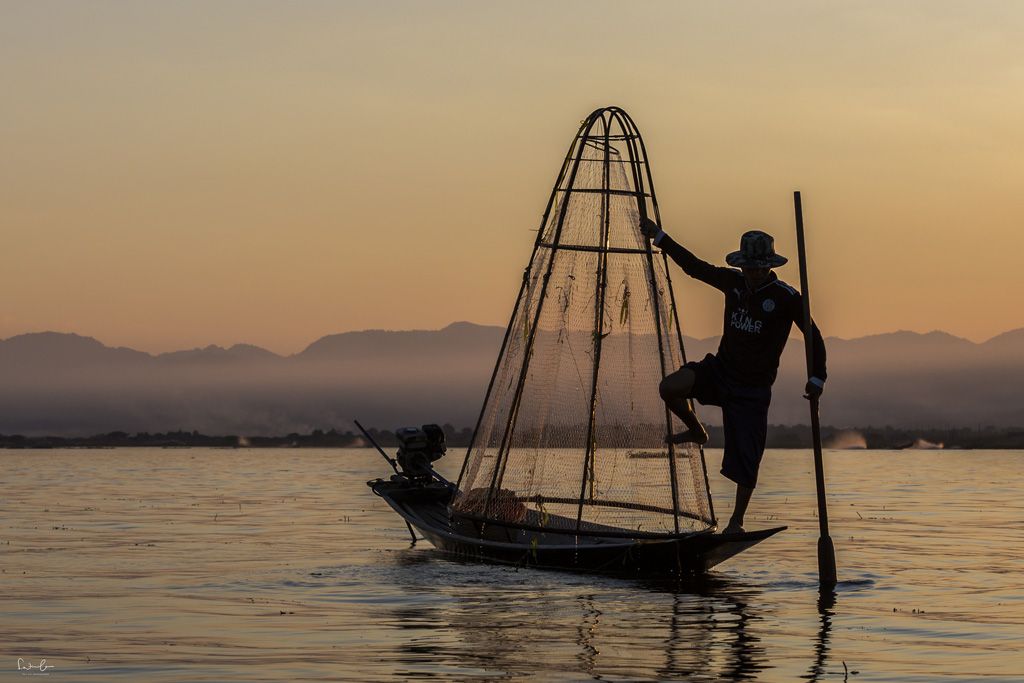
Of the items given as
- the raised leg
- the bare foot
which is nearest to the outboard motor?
the bare foot

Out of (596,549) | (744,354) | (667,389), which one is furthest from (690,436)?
(596,549)

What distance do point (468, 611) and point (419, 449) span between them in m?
9.90

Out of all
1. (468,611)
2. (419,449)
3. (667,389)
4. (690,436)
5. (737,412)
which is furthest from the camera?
(419,449)

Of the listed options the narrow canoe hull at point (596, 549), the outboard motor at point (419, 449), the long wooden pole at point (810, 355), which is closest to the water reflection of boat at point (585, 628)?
the narrow canoe hull at point (596, 549)

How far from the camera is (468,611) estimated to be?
17766 mm

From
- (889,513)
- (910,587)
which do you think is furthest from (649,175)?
(889,513)

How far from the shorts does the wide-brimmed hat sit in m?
1.29

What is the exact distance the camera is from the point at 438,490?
27500 mm

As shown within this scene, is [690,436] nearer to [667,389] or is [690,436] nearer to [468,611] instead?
[667,389]

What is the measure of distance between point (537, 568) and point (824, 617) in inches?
218

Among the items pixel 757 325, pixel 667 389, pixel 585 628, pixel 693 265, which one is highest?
pixel 693 265

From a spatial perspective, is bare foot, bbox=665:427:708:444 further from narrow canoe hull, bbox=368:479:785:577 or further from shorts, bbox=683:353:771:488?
narrow canoe hull, bbox=368:479:785:577

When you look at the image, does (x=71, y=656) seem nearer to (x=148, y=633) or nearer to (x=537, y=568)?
(x=148, y=633)

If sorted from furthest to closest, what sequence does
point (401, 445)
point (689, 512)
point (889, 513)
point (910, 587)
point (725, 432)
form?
point (889, 513), point (401, 445), point (689, 512), point (910, 587), point (725, 432)
